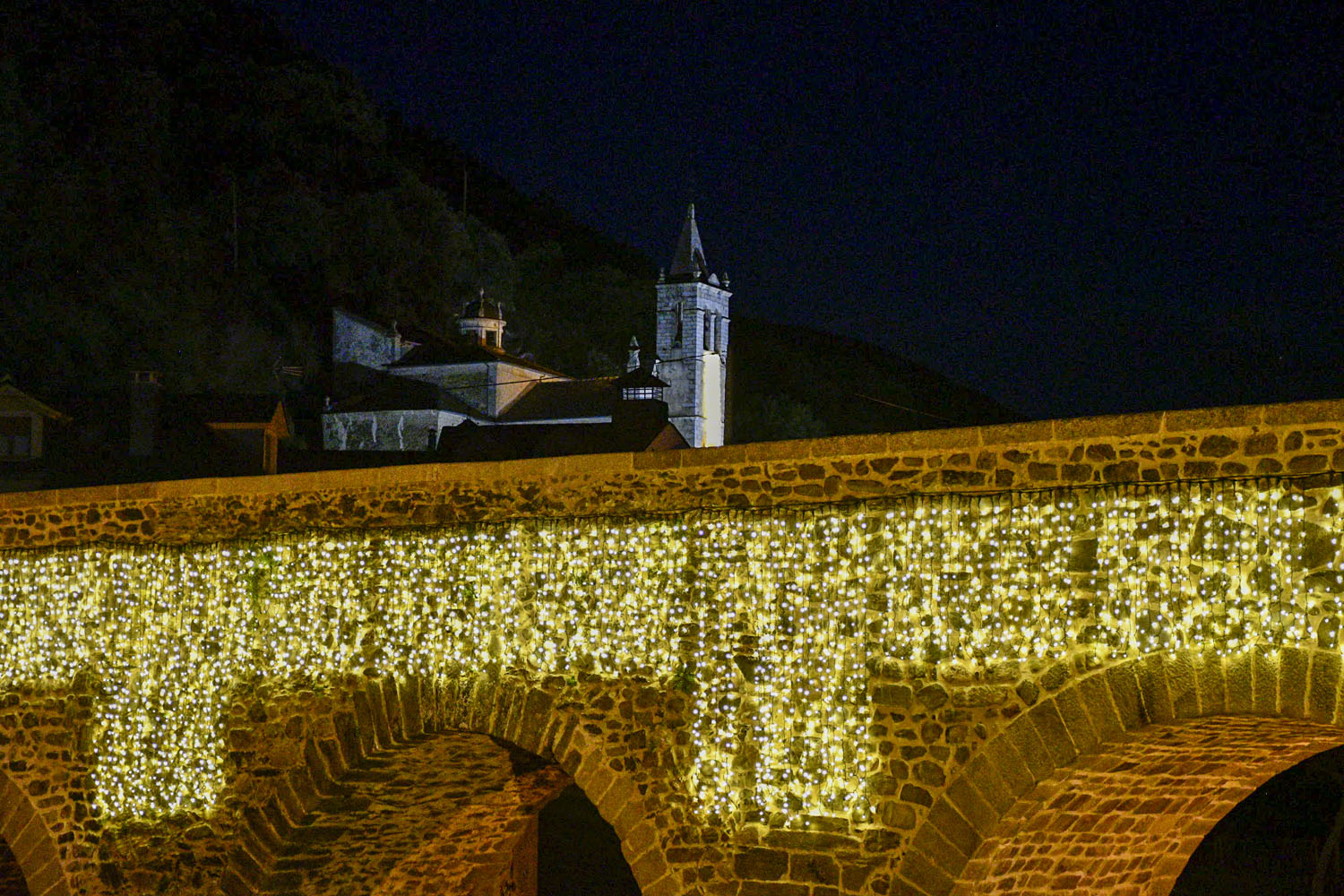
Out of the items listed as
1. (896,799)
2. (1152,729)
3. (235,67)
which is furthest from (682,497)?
(235,67)

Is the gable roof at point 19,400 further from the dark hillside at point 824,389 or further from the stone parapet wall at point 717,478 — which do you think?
the dark hillside at point 824,389

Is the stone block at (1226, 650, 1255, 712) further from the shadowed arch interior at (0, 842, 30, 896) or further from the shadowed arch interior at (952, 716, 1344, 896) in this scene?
the shadowed arch interior at (0, 842, 30, 896)

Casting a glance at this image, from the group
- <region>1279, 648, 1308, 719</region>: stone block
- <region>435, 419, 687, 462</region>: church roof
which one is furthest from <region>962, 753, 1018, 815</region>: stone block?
<region>435, 419, 687, 462</region>: church roof

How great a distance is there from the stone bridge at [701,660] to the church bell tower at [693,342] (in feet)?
152

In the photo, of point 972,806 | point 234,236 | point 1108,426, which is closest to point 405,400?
point 234,236

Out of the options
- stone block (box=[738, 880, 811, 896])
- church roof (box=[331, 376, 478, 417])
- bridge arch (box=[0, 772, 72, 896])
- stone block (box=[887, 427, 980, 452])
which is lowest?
bridge arch (box=[0, 772, 72, 896])

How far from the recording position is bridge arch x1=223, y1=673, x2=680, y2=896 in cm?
958

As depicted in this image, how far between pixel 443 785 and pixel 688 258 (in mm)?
51698

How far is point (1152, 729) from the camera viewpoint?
7723 millimetres

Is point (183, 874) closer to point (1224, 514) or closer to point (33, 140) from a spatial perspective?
point (1224, 514)

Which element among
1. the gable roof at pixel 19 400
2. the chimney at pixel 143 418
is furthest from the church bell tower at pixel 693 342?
the gable roof at pixel 19 400

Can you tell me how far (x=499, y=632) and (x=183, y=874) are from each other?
3195mm

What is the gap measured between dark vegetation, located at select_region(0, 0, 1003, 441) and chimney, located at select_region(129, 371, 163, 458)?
2.41m

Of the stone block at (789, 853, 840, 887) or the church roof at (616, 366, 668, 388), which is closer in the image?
the stone block at (789, 853, 840, 887)
